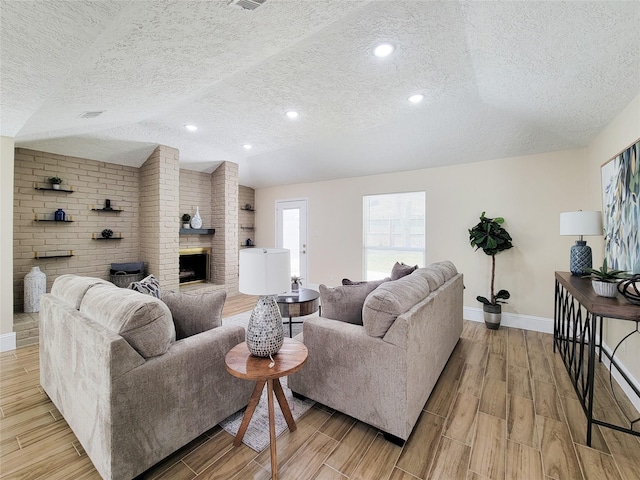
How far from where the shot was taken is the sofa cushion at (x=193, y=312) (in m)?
1.88

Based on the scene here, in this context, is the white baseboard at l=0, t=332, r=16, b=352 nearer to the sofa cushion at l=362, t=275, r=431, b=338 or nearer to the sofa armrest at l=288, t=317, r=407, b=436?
the sofa armrest at l=288, t=317, r=407, b=436

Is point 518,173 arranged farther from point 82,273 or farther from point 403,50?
point 82,273

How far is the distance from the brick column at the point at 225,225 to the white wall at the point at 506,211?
2266mm

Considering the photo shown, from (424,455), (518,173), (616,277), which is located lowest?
(424,455)

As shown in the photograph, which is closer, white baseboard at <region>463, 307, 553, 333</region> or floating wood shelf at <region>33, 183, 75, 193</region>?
white baseboard at <region>463, 307, 553, 333</region>

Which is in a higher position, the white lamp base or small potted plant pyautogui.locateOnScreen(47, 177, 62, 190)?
small potted plant pyautogui.locateOnScreen(47, 177, 62, 190)

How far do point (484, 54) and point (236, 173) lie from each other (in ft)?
14.8

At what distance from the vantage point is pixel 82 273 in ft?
13.6

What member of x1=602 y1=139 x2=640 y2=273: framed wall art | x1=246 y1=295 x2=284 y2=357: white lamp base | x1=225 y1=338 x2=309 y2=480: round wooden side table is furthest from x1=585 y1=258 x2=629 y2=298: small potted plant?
x1=246 y1=295 x2=284 y2=357: white lamp base

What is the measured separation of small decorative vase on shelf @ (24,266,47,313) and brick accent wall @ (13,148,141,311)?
10.7 inches

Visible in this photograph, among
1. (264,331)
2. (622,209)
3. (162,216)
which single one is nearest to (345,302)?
(264,331)

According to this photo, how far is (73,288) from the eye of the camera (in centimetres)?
195

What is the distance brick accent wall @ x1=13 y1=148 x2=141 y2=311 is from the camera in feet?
12.0

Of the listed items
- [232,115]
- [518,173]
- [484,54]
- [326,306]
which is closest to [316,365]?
[326,306]
